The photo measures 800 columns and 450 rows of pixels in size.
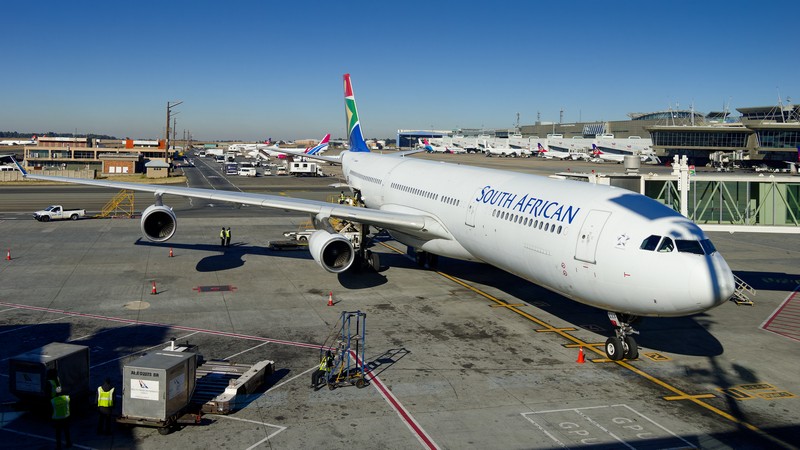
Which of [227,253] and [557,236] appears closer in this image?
[557,236]

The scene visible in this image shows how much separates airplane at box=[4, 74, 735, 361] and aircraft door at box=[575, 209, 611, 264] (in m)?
0.03

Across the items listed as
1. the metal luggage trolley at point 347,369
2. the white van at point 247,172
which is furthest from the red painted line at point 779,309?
the white van at point 247,172

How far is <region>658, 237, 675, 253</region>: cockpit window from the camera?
15.6 m

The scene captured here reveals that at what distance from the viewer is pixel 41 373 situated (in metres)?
13.2

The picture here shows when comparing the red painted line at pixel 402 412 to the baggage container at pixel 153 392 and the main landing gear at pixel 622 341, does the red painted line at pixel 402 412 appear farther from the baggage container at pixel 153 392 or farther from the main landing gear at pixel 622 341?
the main landing gear at pixel 622 341

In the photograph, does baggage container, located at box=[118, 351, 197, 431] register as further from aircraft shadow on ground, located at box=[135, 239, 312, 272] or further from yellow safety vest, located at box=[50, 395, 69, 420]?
aircraft shadow on ground, located at box=[135, 239, 312, 272]

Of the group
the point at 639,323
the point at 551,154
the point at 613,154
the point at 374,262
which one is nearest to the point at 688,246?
the point at 639,323

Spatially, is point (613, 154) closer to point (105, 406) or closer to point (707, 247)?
point (707, 247)

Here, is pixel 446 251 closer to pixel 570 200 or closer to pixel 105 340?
pixel 570 200

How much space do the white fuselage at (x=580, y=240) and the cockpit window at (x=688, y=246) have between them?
4.4 inches

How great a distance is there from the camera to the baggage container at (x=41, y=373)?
1321 centimetres

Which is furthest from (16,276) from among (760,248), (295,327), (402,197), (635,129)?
(635,129)

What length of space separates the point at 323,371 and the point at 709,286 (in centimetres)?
996

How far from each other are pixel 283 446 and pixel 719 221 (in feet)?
69.1
